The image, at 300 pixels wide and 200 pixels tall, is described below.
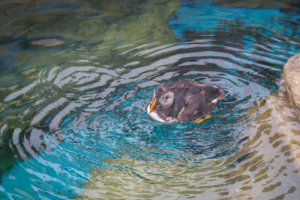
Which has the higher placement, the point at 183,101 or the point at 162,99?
the point at 183,101

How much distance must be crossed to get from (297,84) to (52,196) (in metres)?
3.71

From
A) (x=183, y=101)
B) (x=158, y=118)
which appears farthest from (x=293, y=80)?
(x=158, y=118)

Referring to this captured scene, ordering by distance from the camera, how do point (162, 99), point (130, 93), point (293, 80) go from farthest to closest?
point (130, 93) → point (162, 99) → point (293, 80)

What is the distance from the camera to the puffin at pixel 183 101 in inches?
160

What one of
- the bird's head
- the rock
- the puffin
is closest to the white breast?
the puffin

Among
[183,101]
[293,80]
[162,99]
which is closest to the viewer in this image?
[293,80]

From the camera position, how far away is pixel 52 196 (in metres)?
3.19

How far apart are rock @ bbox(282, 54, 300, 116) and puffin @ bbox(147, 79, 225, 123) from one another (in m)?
0.98

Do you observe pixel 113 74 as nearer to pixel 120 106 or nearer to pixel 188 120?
pixel 120 106

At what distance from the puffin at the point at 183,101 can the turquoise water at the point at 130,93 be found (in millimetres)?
142

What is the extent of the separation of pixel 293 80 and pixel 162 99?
199cm

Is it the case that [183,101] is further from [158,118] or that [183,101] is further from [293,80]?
[293,80]

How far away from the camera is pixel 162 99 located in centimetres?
405

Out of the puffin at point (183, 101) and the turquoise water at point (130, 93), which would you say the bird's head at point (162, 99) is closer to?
the puffin at point (183, 101)
